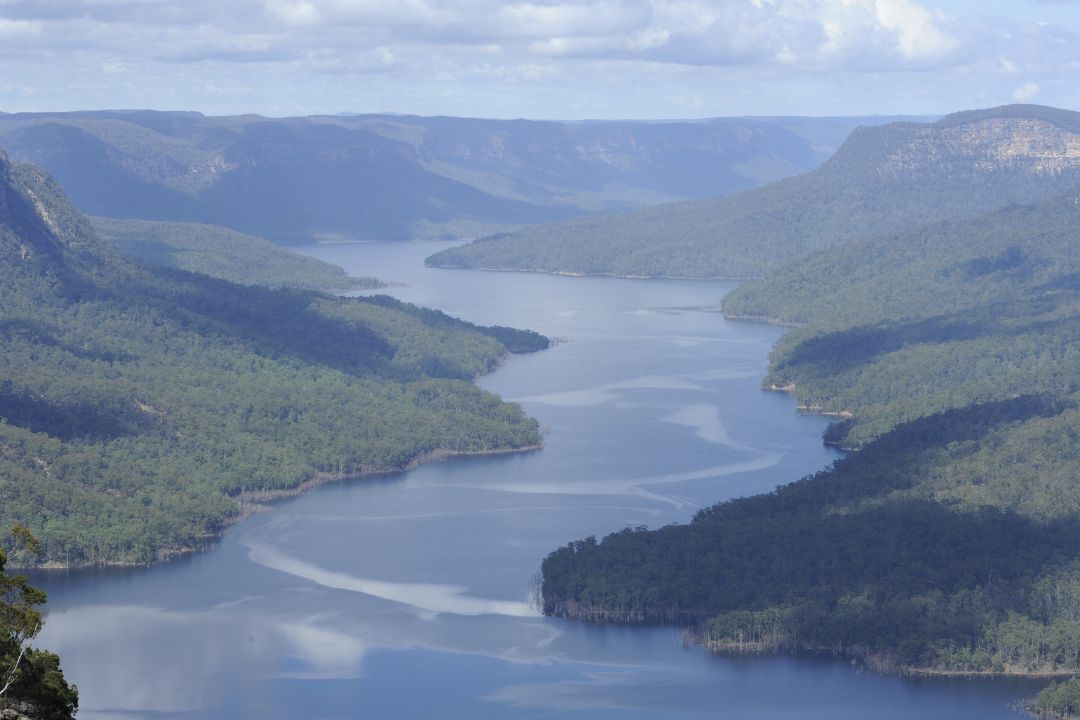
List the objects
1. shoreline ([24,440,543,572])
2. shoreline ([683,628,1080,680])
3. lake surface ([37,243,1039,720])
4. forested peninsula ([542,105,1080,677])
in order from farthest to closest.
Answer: shoreline ([24,440,543,572])
forested peninsula ([542,105,1080,677])
shoreline ([683,628,1080,680])
lake surface ([37,243,1039,720])

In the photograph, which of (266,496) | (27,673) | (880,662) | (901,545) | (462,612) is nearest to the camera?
(27,673)

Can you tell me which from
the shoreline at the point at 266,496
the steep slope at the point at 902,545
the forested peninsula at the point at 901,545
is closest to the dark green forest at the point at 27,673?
the steep slope at the point at 902,545

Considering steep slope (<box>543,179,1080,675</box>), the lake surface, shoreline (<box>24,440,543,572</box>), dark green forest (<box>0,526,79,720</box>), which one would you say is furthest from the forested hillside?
dark green forest (<box>0,526,79,720</box>)

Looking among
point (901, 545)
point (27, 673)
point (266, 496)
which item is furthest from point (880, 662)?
point (27, 673)

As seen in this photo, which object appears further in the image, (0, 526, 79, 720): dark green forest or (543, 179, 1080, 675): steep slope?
(543, 179, 1080, 675): steep slope

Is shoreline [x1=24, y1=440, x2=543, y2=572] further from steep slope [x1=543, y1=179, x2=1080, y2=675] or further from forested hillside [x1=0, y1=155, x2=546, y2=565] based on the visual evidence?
steep slope [x1=543, y1=179, x2=1080, y2=675]

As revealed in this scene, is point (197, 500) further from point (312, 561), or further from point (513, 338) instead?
point (513, 338)

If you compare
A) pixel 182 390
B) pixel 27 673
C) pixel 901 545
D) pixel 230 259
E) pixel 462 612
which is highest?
pixel 230 259

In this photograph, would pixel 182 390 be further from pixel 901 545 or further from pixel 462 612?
pixel 901 545
